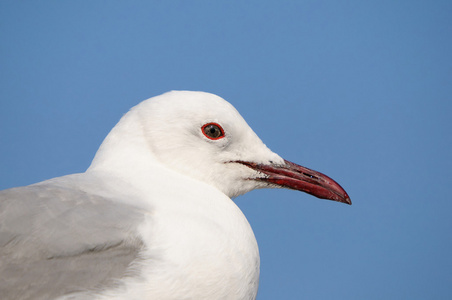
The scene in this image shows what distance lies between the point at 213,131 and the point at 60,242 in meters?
0.95

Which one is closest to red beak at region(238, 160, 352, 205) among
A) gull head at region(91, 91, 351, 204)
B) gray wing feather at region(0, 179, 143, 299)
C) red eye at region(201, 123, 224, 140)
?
gull head at region(91, 91, 351, 204)

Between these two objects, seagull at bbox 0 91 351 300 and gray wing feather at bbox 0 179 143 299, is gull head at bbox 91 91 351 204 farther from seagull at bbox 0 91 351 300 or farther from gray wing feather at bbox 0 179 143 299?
gray wing feather at bbox 0 179 143 299

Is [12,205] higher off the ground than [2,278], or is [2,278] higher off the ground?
[12,205]

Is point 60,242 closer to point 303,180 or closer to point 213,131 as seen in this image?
point 213,131

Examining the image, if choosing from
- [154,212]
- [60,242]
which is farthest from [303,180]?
[60,242]

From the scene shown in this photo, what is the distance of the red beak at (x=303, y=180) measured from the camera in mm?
2727

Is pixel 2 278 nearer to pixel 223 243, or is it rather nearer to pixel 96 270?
pixel 96 270

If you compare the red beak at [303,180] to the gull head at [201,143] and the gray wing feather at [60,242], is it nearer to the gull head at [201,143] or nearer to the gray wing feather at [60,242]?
the gull head at [201,143]

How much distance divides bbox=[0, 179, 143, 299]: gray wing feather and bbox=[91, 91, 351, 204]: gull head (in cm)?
50

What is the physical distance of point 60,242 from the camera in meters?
1.92

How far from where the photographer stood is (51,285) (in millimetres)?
1881

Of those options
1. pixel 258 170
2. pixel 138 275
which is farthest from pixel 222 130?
pixel 138 275

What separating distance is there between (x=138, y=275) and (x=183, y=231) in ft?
0.77

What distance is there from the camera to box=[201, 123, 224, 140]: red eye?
2.58 m
